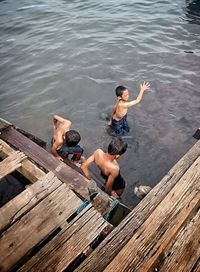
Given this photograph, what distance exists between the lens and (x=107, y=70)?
30.5ft

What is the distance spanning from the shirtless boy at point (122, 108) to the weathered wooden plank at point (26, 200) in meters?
3.10

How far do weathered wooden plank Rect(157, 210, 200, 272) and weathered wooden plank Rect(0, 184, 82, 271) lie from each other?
1209 millimetres

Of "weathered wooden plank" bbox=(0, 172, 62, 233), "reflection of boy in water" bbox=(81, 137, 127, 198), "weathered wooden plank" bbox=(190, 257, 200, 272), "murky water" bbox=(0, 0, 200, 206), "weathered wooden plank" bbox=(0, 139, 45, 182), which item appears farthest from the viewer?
"murky water" bbox=(0, 0, 200, 206)

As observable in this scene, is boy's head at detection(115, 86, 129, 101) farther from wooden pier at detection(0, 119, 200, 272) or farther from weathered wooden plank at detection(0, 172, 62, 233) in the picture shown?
weathered wooden plank at detection(0, 172, 62, 233)

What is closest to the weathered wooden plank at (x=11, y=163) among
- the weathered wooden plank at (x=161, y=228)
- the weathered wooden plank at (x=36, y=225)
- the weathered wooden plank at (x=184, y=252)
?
the weathered wooden plank at (x=36, y=225)

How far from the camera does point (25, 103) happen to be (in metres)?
8.12

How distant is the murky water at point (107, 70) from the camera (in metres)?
6.84

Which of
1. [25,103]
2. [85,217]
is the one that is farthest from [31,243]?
[25,103]

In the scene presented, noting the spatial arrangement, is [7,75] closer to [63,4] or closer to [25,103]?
[25,103]

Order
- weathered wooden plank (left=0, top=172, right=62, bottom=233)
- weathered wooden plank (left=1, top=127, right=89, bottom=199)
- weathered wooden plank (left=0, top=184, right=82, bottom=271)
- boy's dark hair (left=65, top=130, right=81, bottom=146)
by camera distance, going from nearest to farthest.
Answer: weathered wooden plank (left=0, top=184, right=82, bottom=271) → weathered wooden plank (left=0, top=172, right=62, bottom=233) → weathered wooden plank (left=1, top=127, right=89, bottom=199) → boy's dark hair (left=65, top=130, right=81, bottom=146)

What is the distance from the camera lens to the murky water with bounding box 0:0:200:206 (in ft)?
22.4

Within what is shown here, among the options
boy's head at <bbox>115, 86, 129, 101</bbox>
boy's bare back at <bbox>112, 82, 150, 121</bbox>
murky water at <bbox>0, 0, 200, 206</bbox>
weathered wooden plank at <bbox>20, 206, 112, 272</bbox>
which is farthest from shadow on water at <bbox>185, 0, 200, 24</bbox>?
weathered wooden plank at <bbox>20, 206, 112, 272</bbox>

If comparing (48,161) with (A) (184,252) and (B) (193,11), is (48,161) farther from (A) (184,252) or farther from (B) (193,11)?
(B) (193,11)

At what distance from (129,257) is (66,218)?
891mm
